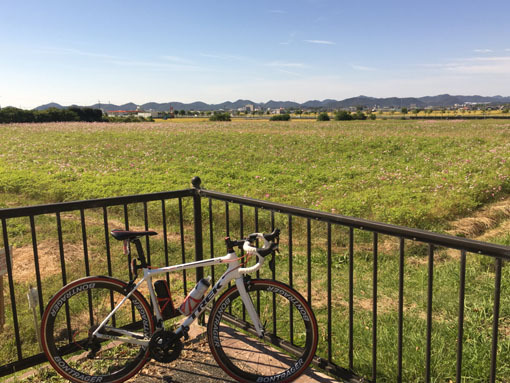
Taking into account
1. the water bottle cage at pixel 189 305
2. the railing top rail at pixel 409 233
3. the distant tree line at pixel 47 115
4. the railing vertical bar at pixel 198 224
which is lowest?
the water bottle cage at pixel 189 305

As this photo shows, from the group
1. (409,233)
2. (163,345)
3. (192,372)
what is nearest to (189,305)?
(163,345)

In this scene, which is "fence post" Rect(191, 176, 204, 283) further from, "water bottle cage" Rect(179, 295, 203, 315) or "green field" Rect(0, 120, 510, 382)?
"green field" Rect(0, 120, 510, 382)

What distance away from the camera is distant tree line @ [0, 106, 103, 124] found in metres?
62.4

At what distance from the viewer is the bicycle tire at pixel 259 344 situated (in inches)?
114

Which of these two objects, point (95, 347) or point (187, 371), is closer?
point (95, 347)

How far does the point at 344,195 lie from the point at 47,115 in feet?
232

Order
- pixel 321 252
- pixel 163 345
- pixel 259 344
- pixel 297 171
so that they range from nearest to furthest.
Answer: pixel 163 345 < pixel 259 344 < pixel 321 252 < pixel 297 171

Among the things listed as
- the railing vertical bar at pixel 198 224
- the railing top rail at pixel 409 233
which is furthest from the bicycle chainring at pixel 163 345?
the railing top rail at pixel 409 233

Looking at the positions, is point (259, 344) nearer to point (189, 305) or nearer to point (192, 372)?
point (192, 372)

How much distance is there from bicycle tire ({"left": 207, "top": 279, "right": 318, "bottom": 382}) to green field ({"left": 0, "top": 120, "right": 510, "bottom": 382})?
70 centimetres

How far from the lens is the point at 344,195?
1176 centimetres

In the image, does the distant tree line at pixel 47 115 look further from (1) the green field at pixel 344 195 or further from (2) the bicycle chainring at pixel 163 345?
(2) the bicycle chainring at pixel 163 345

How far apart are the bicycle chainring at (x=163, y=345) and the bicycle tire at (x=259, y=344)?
0.27 meters

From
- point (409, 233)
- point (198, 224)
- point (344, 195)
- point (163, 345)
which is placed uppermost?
point (409, 233)
